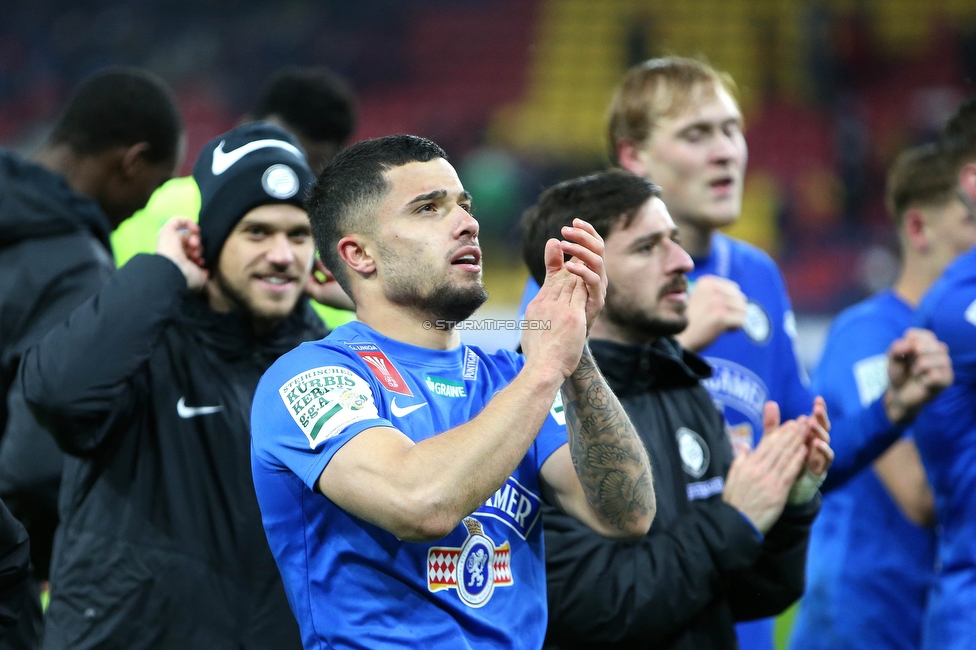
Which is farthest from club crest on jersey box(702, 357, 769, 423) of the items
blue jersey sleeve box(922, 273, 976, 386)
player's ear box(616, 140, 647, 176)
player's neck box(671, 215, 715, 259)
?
player's ear box(616, 140, 647, 176)

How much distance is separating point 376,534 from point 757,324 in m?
2.33

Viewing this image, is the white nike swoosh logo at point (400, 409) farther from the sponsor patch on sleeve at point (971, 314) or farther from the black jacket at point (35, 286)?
the sponsor patch on sleeve at point (971, 314)

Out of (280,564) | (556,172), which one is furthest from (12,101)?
(280,564)

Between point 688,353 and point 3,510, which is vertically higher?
point 688,353

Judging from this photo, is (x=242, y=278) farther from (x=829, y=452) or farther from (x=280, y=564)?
(x=829, y=452)

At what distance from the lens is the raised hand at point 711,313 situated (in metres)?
3.77

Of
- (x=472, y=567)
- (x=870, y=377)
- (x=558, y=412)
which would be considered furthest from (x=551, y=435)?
(x=870, y=377)

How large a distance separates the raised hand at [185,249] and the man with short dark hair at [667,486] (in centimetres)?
103

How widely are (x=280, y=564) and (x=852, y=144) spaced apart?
1563cm

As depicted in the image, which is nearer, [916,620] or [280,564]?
[280,564]

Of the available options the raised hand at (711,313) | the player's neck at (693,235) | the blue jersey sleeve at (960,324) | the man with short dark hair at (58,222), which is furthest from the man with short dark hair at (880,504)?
the man with short dark hair at (58,222)

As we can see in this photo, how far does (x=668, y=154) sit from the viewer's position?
4.39m

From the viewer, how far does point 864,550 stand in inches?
194

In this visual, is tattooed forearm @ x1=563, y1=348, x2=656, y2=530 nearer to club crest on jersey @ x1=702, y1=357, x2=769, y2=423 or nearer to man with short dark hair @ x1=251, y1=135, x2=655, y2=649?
man with short dark hair @ x1=251, y1=135, x2=655, y2=649
